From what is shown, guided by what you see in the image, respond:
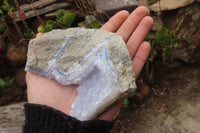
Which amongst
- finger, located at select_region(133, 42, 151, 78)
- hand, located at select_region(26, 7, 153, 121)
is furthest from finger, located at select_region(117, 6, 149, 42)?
finger, located at select_region(133, 42, 151, 78)

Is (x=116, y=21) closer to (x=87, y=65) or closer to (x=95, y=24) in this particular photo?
(x=95, y=24)

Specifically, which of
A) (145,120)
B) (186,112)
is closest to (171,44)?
(186,112)

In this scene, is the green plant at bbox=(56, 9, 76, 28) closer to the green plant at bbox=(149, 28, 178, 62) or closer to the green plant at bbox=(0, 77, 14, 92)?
the green plant at bbox=(149, 28, 178, 62)

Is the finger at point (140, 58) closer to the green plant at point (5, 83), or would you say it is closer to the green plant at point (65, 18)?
the green plant at point (65, 18)

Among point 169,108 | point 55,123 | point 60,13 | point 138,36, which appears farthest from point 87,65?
point 169,108

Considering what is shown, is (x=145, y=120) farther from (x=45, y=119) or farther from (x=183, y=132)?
(x=45, y=119)

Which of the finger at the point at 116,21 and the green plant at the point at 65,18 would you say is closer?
the finger at the point at 116,21

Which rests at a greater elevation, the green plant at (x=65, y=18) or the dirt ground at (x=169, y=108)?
the green plant at (x=65, y=18)

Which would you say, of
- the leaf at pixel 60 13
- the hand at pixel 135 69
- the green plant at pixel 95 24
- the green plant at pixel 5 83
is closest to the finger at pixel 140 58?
the hand at pixel 135 69
